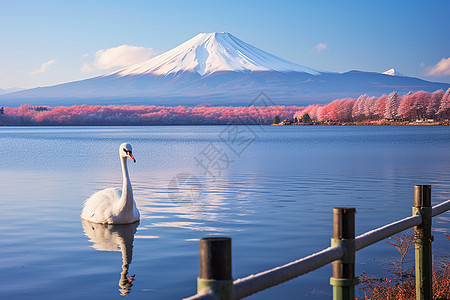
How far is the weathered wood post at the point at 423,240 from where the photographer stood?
7332 mm

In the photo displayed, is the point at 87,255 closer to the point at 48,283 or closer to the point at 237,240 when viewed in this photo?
the point at 48,283

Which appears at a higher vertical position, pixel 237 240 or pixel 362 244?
pixel 362 244

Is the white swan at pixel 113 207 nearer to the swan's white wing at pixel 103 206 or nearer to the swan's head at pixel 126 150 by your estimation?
the swan's white wing at pixel 103 206

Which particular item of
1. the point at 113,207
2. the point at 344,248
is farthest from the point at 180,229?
the point at 344,248

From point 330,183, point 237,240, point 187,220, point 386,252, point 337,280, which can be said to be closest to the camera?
point 337,280

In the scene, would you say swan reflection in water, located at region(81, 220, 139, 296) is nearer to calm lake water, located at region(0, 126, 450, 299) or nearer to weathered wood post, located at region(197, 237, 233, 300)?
calm lake water, located at region(0, 126, 450, 299)

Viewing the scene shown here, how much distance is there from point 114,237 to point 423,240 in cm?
1036

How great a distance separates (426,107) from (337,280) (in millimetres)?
198231

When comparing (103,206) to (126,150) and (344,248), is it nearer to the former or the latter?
(126,150)

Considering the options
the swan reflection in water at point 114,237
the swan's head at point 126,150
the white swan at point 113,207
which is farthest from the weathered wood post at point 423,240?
the swan's head at point 126,150

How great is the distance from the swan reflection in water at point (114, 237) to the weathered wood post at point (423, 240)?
6.62 m

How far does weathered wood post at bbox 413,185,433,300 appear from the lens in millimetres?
7332

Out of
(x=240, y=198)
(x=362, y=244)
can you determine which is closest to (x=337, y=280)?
(x=362, y=244)

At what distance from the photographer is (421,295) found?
25.2 ft
